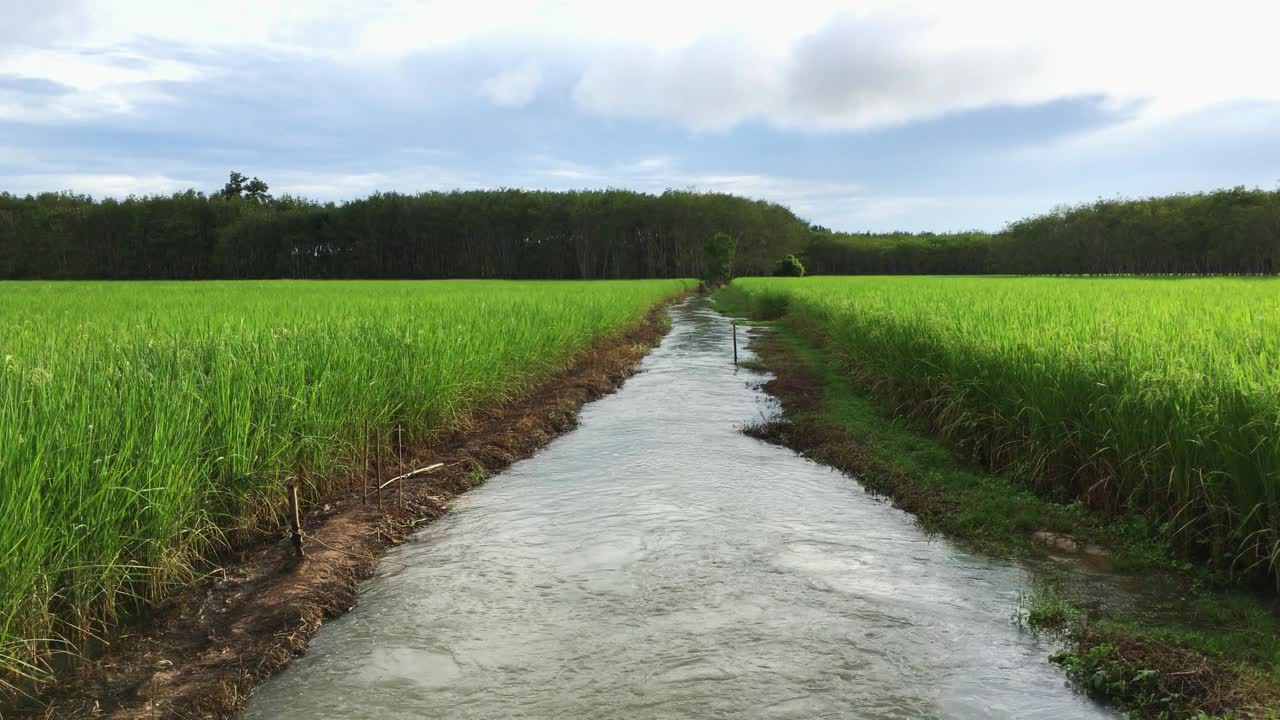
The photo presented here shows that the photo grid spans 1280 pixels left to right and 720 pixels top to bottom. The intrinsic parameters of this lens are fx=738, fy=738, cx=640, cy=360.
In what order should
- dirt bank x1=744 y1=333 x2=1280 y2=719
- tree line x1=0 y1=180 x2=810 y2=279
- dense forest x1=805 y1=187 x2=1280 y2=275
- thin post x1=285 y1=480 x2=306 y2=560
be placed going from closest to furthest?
1. dirt bank x1=744 y1=333 x2=1280 y2=719
2. thin post x1=285 y1=480 x2=306 y2=560
3. dense forest x1=805 y1=187 x2=1280 y2=275
4. tree line x1=0 y1=180 x2=810 y2=279

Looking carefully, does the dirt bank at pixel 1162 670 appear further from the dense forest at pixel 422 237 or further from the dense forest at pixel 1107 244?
the dense forest at pixel 422 237

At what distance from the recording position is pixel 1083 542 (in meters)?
5.07

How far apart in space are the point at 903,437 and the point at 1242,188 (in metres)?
64.8

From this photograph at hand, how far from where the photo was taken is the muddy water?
3.42 m

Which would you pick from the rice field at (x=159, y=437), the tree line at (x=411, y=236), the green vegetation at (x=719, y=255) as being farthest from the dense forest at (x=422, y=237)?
the rice field at (x=159, y=437)

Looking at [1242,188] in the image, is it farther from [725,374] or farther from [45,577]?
[45,577]

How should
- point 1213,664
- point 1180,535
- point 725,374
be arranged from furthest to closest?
point 725,374 → point 1180,535 → point 1213,664

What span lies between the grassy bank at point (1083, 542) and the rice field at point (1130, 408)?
17 centimetres

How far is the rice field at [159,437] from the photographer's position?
3260 millimetres

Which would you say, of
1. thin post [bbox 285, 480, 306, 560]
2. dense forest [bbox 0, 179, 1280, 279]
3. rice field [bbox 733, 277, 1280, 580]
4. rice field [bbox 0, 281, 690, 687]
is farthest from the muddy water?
dense forest [bbox 0, 179, 1280, 279]

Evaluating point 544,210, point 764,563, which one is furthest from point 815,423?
point 544,210

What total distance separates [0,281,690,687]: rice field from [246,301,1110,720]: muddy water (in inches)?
39.6

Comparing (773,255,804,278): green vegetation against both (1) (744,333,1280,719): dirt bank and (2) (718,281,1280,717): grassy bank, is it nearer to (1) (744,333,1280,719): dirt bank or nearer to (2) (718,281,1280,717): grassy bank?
(2) (718,281,1280,717): grassy bank

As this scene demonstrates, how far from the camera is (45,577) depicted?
3158 mm
